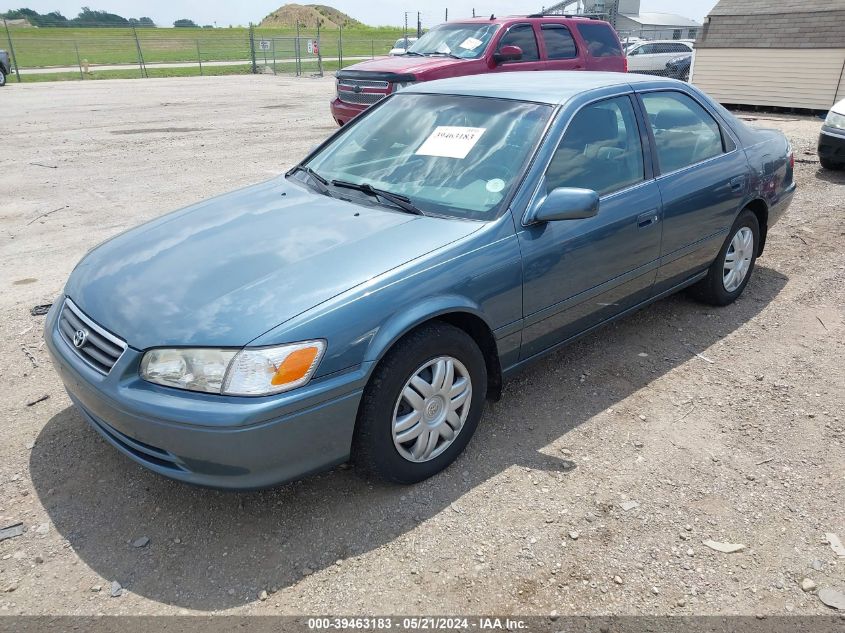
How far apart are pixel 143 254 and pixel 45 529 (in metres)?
1.26

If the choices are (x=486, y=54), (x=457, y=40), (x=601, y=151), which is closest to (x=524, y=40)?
(x=486, y=54)

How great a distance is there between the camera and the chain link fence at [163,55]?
30.3m

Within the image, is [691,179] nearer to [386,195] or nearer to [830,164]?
[386,195]

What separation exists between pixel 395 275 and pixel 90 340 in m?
1.29

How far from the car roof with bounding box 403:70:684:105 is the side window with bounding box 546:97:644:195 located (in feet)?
0.48

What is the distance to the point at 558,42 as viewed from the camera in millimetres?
10688

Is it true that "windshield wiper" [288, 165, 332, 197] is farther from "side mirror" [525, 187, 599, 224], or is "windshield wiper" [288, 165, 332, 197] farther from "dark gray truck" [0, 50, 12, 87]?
"dark gray truck" [0, 50, 12, 87]

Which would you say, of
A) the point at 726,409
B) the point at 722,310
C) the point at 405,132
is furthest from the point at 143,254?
the point at 722,310

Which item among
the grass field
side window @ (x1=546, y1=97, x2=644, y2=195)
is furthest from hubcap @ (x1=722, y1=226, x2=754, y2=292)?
the grass field

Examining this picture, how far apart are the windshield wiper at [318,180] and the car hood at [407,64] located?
617 cm

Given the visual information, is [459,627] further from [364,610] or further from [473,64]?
[473,64]

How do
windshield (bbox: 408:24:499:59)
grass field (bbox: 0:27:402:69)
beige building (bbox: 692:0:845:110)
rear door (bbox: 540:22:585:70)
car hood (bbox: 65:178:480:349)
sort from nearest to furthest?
car hood (bbox: 65:178:480:349)
windshield (bbox: 408:24:499:59)
rear door (bbox: 540:22:585:70)
beige building (bbox: 692:0:845:110)
grass field (bbox: 0:27:402:69)

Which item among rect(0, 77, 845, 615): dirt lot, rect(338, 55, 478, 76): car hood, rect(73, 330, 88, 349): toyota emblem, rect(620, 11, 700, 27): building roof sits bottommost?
rect(0, 77, 845, 615): dirt lot

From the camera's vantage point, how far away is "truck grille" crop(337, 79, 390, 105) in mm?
10047
